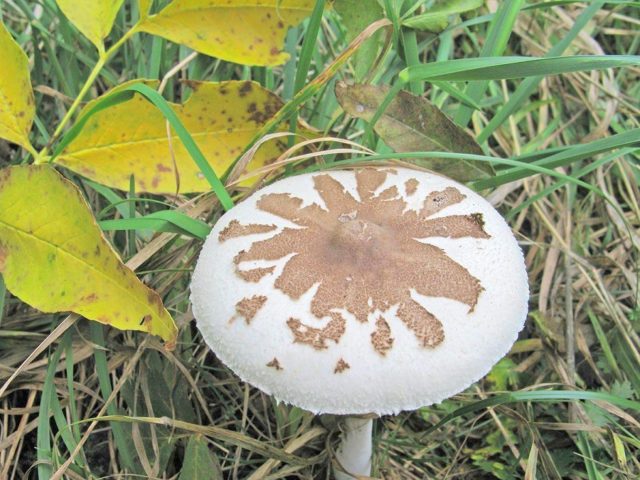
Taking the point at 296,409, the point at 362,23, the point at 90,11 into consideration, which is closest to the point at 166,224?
the point at 90,11

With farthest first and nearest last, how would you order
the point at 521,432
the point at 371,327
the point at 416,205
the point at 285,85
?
the point at 285,85
the point at 521,432
the point at 416,205
the point at 371,327

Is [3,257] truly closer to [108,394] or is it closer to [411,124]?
[108,394]

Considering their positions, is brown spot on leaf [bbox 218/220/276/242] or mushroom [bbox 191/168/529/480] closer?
mushroom [bbox 191/168/529/480]

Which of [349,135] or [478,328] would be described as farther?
[349,135]

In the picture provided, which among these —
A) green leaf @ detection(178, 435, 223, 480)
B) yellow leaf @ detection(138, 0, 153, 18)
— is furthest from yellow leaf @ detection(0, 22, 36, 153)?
green leaf @ detection(178, 435, 223, 480)

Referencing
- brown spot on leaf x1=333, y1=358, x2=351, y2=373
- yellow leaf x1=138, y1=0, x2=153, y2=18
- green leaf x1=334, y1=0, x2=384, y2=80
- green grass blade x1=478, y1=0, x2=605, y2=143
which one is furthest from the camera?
green grass blade x1=478, y1=0, x2=605, y2=143

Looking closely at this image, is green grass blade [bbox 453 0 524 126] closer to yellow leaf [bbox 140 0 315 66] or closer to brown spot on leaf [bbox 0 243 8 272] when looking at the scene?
yellow leaf [bbox 140 0 315 66]

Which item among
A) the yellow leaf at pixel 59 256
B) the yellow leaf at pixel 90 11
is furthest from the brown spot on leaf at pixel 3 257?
the yellow leaf at pixel 90 11

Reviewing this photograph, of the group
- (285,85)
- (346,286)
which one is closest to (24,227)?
(346,286)

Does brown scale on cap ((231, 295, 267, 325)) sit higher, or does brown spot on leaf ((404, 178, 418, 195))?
brown spot on leaf ((404, 178, 418, 195))

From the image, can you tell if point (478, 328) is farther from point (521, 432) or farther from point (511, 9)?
point (511, 9)
